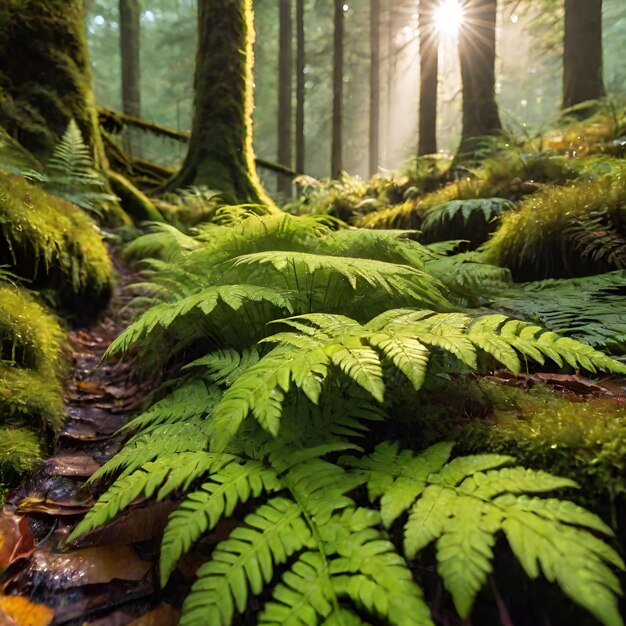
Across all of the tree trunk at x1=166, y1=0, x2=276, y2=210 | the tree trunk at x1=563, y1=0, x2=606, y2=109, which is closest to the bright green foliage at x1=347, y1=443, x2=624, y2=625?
the tree trunk at x1=166, y1=0, x2=276, y2=210

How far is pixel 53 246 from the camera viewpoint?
10.8 feet

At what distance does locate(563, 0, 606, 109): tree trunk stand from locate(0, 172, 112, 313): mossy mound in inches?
350

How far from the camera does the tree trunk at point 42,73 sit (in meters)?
4.82

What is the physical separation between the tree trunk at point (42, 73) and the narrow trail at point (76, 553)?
404cm

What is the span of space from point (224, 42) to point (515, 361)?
8.13m

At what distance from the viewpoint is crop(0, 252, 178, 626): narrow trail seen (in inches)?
50.5

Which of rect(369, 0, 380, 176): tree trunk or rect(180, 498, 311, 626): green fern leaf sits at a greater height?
rect(369, 0, 380, 176): tree trunk

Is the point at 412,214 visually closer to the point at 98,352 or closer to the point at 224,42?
the point at 98,352

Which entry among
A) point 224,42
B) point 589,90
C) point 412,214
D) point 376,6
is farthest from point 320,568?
point 376,6

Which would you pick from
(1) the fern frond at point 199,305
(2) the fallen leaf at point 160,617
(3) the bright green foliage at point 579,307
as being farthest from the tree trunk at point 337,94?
(2) the fallen leaf at point 160,617

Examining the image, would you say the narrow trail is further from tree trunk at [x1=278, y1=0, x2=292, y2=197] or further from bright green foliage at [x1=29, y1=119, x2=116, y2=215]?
tree trunk at [x1=278, y1=0, x2=292, y2=197]

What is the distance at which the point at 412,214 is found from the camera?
216 inches

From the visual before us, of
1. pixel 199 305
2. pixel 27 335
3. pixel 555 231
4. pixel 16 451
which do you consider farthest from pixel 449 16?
pixel 16 451

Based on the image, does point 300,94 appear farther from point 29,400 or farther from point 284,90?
point 29,400
